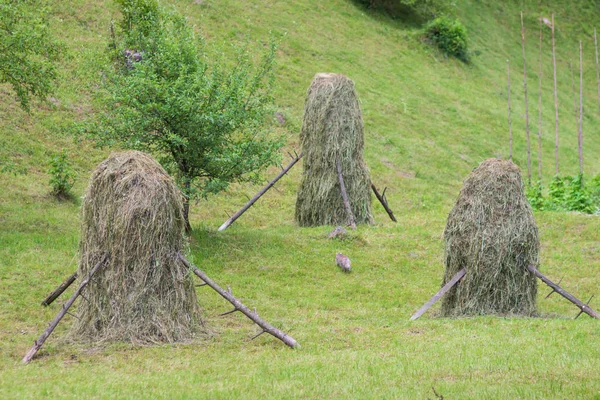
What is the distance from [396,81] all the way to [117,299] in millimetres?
32433

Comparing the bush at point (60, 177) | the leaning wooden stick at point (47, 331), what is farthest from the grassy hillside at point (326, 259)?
the bush at point (60, 177)

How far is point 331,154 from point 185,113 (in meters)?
4.83

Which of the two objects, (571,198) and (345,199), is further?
(571,198)

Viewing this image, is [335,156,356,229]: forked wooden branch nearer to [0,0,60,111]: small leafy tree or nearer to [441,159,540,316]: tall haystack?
[441,159,540,316]: tall haystack

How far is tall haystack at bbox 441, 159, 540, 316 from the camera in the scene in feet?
48.4

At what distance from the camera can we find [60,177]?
23.5 m

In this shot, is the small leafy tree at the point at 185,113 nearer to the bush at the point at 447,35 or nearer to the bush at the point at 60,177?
the bush at the point at 60,177

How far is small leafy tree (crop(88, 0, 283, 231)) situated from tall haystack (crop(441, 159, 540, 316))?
22.4 feet

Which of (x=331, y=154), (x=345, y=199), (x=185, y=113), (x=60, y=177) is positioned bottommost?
(x=60, y=177)

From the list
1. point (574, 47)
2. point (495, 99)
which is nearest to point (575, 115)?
point (495, 99)

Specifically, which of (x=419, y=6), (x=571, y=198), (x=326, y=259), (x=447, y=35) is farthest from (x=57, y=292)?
(x=419, y=6)

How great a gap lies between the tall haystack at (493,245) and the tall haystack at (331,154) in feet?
26.3

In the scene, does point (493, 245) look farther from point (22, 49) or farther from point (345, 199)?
point (22, 49)

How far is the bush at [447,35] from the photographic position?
4878 centimetres
